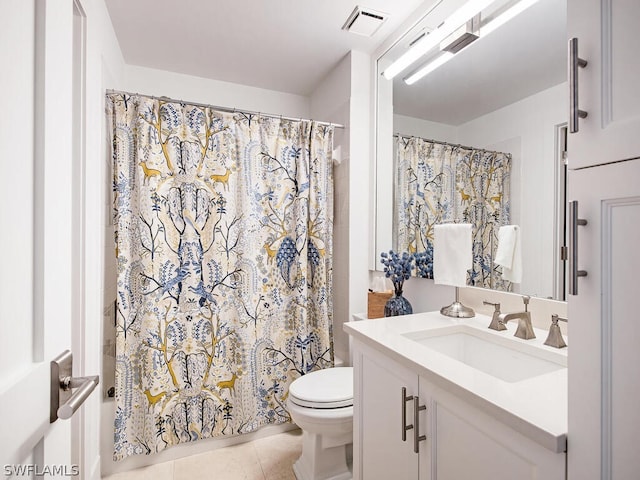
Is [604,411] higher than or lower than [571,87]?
lower

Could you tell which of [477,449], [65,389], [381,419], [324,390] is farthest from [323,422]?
[65,389]

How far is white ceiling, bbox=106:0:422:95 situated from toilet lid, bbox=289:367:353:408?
1945 mm

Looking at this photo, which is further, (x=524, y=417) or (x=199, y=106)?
(x=199, y=106)

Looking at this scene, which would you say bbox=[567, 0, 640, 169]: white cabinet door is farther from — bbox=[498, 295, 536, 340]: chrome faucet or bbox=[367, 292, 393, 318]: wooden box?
bbox=[367, 292, 393, 318]: wooden box

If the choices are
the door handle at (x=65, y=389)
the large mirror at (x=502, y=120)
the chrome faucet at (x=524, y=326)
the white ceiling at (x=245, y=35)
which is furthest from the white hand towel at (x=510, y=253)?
the door handle at (x=65, y=389)

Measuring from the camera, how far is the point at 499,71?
4.72ft

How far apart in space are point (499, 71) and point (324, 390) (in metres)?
1.65

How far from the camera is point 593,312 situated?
578 millimetres

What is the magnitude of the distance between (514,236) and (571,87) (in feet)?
2.84

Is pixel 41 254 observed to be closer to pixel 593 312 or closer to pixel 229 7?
pixel 593 312

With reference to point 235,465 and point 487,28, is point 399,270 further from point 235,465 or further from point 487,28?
point 235,465

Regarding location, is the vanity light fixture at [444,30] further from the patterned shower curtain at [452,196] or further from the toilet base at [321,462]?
the toilet base at [321,462]

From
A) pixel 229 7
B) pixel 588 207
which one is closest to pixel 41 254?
pixel 588 207

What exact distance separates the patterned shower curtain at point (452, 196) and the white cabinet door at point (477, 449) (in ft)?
2.37
